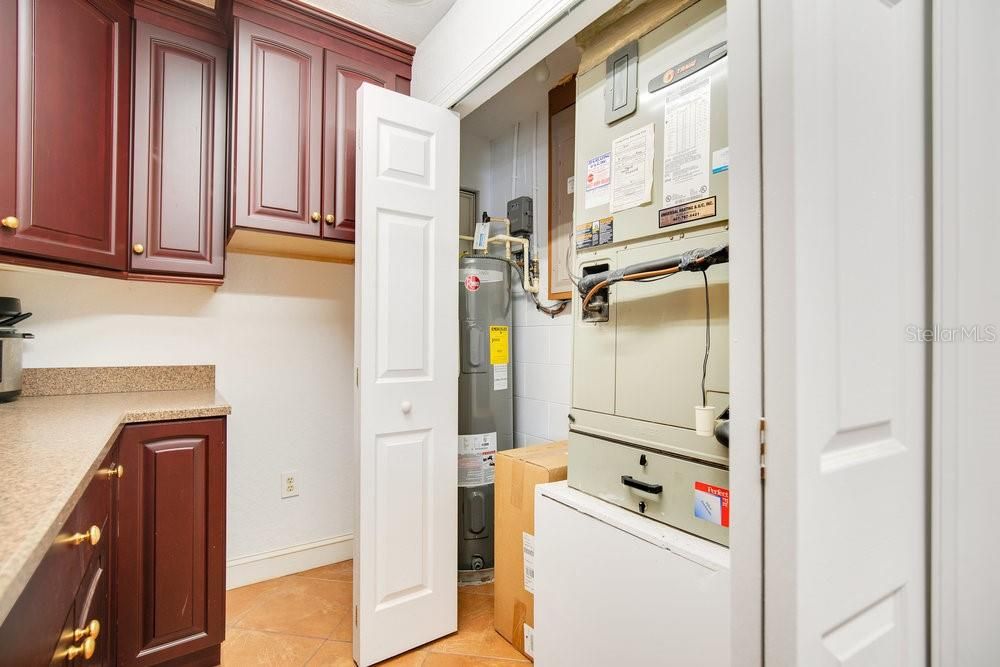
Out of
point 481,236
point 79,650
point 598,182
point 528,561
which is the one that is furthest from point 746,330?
point 481,236

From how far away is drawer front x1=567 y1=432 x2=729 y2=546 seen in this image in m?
0.94

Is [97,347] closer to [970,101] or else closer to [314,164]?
[314,164]

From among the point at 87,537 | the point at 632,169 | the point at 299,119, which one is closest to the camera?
the point at 87,537

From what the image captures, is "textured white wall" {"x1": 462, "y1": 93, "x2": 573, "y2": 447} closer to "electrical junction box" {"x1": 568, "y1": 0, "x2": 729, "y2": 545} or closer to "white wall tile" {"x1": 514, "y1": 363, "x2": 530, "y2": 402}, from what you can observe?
"white wall tile" {"x1": 514, "y1": 363, "x2": 530, "y2": 402}

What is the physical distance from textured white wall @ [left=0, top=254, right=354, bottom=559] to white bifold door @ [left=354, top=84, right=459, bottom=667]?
0.84 metres

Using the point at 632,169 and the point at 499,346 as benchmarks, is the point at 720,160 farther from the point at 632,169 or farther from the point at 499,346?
the point at 499,346

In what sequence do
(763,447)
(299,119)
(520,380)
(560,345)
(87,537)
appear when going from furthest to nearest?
(520,380)
(560,345)
(299,119)
(87,537)
(763,447)

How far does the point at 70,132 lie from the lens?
1.46 meters

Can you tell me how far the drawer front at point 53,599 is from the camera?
508 millimetres

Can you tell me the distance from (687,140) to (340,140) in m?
1.38

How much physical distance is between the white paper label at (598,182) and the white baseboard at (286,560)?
2101 mm

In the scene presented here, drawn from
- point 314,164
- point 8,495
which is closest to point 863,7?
point 8,495

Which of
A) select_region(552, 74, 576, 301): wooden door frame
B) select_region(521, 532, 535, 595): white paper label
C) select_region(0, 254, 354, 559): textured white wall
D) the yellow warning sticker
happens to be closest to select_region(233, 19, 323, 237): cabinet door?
select_region(0, 254, 354, 559): textured white wall

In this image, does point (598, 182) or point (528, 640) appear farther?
point (528, 640)
